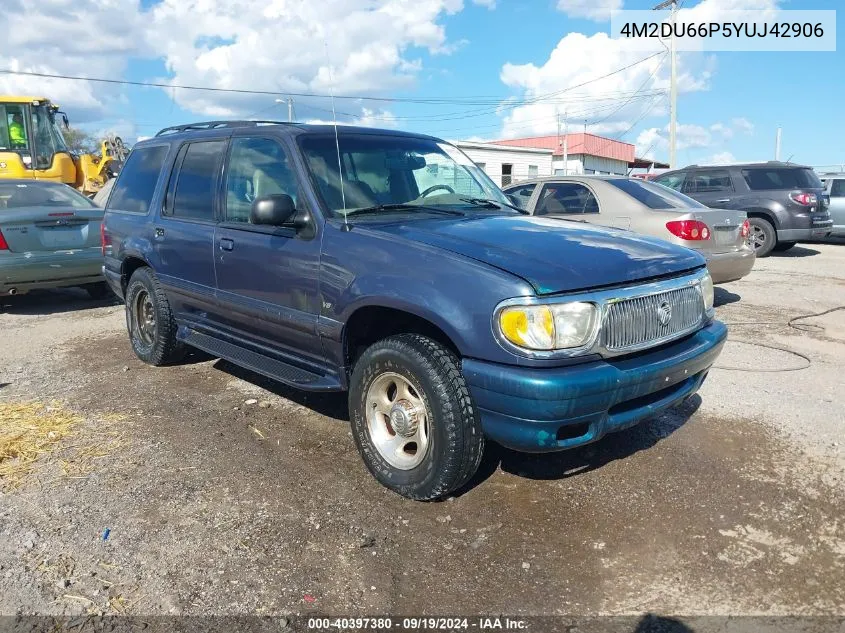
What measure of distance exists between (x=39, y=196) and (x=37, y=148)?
24.3 ft

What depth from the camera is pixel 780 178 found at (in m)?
12.1

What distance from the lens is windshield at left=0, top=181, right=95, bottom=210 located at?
Result: 823cm

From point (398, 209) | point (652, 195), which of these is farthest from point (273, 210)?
point (652, 195)

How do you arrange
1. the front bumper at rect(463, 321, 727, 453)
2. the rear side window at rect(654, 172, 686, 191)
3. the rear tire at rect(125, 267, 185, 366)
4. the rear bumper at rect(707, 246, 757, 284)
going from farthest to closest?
the rear side window at rect(654, 172, 686, 191) → the rear bumper at rect(707, 246, 757, 284) → the rear tire at rect(125, 267, 185, 366) → the front bumper at rect(463, 321, 727, 453)

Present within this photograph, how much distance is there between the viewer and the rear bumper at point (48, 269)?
24.5ft

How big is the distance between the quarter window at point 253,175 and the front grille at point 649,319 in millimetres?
1984

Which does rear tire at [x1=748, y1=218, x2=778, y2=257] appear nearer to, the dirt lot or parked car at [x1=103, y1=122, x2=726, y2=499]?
the dirt lot

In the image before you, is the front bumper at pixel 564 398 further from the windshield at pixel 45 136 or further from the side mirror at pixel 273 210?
the windshield at pixel 45 136

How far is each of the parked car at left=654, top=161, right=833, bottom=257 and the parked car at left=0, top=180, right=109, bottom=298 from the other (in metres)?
10.1

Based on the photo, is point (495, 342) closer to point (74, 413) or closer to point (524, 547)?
point (524, 547)

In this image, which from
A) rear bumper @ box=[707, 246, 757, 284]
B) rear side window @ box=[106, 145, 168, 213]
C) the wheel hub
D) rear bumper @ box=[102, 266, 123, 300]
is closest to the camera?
the wheel hub

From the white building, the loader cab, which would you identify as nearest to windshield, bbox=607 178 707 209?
the loader cab

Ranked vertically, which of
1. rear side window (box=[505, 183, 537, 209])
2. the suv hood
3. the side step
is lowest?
the side step

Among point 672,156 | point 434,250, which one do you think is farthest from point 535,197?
point 672,156
